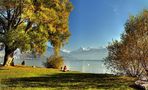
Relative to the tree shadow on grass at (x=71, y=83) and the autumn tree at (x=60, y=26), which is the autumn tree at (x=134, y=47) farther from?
the autumn tree at (x=60, y=26)

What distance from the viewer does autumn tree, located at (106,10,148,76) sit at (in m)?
42.8

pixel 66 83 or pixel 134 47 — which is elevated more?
pixel 134 47

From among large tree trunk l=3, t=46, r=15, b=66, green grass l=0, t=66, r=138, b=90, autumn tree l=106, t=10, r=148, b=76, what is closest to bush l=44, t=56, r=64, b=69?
large tree trunk l=3, t=46, r=15, b=66

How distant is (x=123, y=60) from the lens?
4519 cm

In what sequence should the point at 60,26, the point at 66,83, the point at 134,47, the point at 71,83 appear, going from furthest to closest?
the point at 60,26
the point at 134,47
the point at 71,83
the point at 66,83

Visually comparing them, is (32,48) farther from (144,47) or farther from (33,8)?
(144,47)

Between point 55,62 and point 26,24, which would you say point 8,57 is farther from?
point 55,62

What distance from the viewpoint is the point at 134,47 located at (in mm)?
43469

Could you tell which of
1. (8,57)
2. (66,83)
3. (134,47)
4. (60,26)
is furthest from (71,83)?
(60,26)

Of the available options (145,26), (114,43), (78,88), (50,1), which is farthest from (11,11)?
(78,88)

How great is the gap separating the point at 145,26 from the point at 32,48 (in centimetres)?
2851

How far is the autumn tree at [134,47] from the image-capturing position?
42.8 m

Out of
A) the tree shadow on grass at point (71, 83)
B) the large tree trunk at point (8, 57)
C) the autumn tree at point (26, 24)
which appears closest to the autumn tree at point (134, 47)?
the tree shadow on grass at point (71, 83)

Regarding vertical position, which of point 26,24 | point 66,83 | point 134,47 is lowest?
point 66,83
